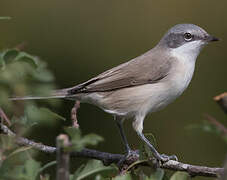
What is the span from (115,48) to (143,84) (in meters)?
0.93

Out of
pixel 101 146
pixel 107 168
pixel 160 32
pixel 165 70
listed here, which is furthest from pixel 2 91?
pixel 160 32

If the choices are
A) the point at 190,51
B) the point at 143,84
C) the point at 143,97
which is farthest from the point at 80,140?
the point at 190,51

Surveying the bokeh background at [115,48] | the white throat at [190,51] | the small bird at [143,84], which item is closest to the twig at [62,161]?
the small bird at [143,84]

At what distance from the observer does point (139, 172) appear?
1.97 metres

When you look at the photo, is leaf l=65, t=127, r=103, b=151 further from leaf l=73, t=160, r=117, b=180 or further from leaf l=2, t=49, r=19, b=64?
leaf l=2, t=49, r=19, b=64

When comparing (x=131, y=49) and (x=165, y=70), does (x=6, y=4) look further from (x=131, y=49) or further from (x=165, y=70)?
(x=165, y=70)

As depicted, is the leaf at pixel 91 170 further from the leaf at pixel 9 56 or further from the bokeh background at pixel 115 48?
the bokeh background at pixel 115 48

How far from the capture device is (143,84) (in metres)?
3.65

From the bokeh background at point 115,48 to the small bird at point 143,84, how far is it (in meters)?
0.65

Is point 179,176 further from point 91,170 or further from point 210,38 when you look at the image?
point 210,38

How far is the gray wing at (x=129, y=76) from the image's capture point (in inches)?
140

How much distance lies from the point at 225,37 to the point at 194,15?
43 cm

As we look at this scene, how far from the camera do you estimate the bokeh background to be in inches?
171

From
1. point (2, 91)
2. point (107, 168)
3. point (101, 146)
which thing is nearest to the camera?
point (2, 91)
